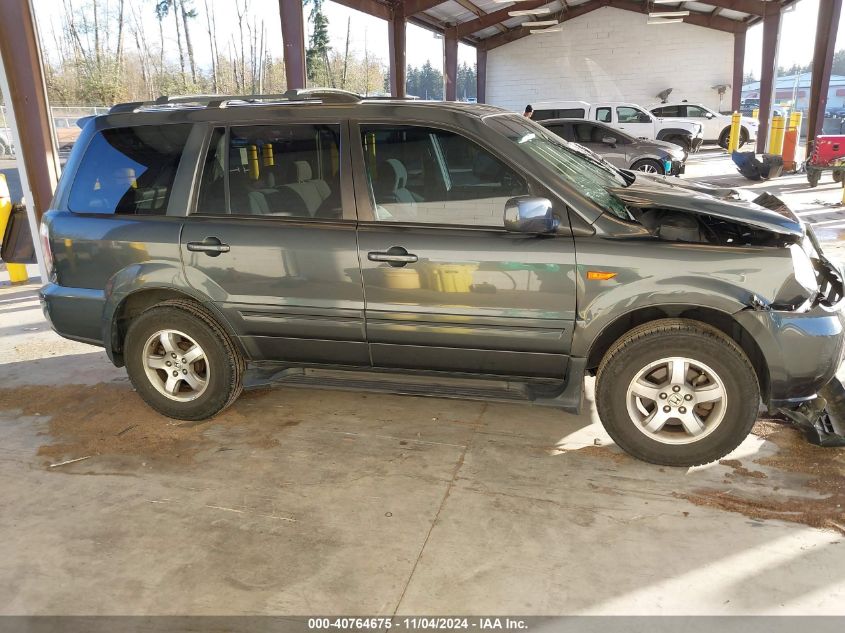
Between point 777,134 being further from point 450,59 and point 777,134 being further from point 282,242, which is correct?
point 282,242

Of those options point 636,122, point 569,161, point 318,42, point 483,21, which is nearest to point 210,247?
point 569,161

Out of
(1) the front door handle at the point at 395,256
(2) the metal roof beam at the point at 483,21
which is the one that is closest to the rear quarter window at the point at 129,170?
(1) the front door handle at the point at 395,256

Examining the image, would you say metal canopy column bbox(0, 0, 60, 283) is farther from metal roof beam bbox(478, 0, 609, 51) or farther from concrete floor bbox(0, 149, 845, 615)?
metal roof beam bbox(478, 0, 609, 51)

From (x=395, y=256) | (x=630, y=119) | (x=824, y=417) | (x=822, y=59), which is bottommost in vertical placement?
(x=824, y=417)

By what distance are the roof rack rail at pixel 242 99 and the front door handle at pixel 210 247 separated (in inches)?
32.0

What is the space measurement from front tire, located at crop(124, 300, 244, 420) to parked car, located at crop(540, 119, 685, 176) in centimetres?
1155

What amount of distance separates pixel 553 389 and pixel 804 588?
1401mm

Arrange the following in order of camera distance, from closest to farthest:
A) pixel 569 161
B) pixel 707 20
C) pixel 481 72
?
1. pixel 569 161
2. pixel 707 20
3. pixel 481 72

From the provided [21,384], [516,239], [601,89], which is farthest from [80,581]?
[601,89]

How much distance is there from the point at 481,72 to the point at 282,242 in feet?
103

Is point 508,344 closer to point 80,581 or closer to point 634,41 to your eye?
point 80,581

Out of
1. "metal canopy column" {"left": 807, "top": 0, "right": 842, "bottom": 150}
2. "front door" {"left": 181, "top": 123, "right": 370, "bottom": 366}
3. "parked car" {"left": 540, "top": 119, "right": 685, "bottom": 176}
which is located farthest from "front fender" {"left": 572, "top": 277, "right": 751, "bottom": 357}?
"metal canopy column" {"left": 807, "top": 0, "right": 842, "bottom": 150}

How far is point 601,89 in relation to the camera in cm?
3098

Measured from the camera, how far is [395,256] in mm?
3436
